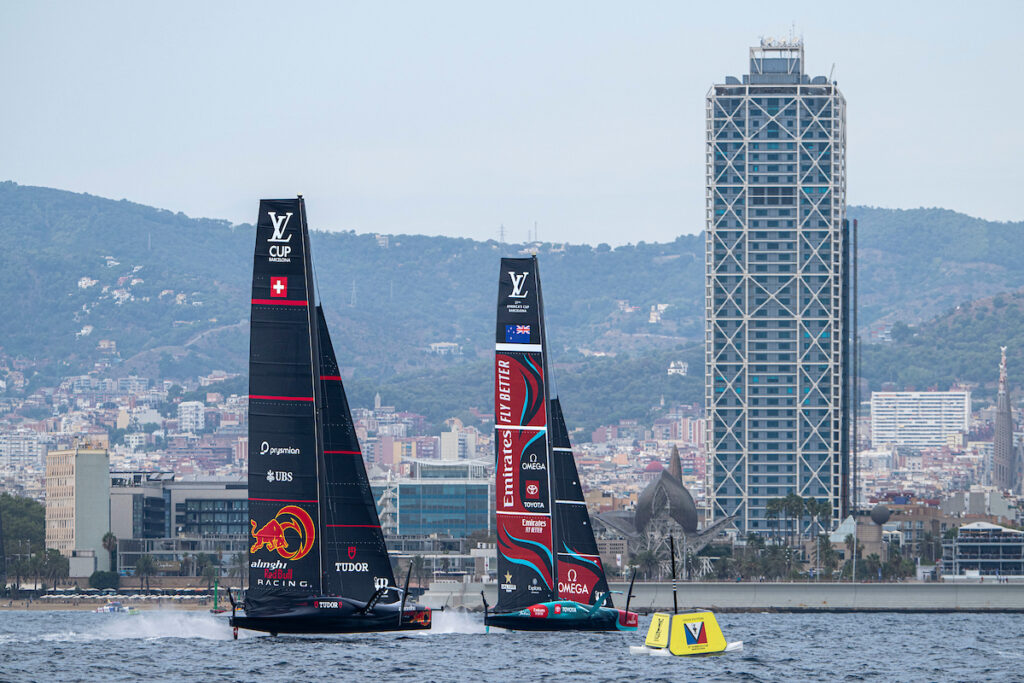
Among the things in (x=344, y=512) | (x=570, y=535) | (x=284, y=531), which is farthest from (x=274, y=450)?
(x=570, y=535)

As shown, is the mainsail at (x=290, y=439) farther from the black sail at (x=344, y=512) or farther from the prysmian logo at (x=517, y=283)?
the prysmian logo at (x=517, y=283)

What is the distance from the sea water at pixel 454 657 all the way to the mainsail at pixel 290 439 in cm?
264

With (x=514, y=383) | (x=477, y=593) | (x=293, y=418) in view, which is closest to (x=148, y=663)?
(x=293, y=418)

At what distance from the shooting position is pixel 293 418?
7531 cm

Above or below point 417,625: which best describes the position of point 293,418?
above

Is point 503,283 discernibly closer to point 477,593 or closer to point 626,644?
point 626,644

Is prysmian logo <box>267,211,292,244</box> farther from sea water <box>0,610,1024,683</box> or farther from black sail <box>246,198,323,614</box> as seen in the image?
sea water <box>0,610,1024,683</box>

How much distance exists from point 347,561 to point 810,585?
107 meters

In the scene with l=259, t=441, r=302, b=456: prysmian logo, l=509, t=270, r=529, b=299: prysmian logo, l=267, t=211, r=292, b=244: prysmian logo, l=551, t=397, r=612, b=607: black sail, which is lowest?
l=551, t=397, r=612, b=607: black sail

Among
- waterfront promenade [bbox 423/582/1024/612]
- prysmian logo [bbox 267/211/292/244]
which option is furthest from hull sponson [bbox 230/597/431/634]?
waterfront promenade [bbox 423/582/1024/612]

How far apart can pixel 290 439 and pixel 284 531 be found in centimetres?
333

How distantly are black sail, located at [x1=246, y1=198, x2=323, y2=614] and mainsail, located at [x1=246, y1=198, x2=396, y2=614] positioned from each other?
Answer: 4 cm

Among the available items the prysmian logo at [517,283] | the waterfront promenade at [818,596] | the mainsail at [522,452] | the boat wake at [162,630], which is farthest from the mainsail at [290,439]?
the waterfront promenade at [818,596]

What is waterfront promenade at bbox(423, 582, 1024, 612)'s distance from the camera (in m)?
174
